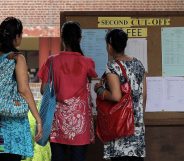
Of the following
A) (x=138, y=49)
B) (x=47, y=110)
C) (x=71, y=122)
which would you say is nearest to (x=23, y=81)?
(x=47, y=110)

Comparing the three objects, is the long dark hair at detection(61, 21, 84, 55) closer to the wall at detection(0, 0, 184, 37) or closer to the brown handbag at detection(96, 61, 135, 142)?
the brown handbag at detection(96, 61, 135, 142)

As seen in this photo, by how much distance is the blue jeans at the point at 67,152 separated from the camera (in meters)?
4.64

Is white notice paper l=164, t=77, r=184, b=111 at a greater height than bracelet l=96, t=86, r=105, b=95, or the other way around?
bracelet l=96, t=86, r=105, b=95

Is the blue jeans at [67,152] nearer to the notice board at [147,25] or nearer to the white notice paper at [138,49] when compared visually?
the notice board at [147,25]

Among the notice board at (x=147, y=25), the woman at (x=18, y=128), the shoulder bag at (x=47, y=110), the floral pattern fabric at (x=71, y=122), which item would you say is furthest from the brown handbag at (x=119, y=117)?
the notice board at (x=147, y=25)

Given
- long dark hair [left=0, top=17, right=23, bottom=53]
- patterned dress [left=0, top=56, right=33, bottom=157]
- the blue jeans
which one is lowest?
the blue jeans

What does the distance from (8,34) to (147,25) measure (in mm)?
2033

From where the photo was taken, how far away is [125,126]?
450cm

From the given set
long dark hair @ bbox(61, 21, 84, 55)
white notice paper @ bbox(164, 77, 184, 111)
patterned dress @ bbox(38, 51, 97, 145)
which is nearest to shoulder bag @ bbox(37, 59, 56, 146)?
patterned dress @ bbox(38, 51, 97, 145)

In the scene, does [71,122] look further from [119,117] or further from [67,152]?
[119,117]

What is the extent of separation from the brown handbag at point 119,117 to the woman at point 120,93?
0.19ft

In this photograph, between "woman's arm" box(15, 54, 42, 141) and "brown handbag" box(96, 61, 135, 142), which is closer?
"woman's arm" box(15, 54, 42, 141)

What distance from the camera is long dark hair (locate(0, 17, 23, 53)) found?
4.13 m

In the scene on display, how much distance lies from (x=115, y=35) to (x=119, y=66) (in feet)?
0.93
